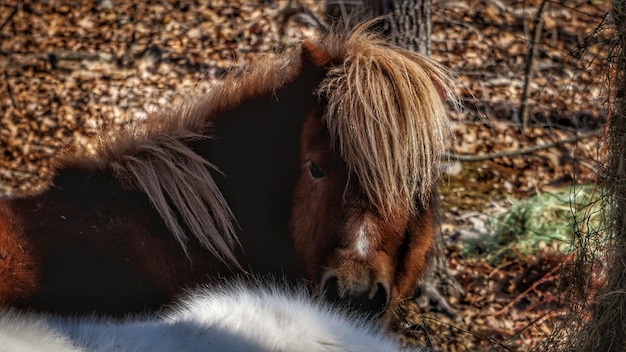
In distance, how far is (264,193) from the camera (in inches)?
144

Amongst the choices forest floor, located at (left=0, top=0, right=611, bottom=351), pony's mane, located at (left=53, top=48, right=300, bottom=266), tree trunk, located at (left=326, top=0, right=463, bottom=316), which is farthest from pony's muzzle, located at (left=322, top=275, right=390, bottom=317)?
forest floor, located at (left=0, top=0, right=611, bottom=351)

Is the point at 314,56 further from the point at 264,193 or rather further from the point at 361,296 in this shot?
the point at 361,296

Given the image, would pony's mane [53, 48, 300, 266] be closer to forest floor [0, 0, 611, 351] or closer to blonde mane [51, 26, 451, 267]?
blonde mane [51, 26, 451, 267]

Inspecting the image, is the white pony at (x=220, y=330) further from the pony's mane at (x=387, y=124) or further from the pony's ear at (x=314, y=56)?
the pony's ear at (x=314, y=56)

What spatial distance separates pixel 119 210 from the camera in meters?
3.40

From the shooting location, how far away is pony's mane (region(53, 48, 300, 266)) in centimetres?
346

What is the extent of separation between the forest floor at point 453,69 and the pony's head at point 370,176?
9.57 ft

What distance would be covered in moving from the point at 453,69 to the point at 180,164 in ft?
13.8

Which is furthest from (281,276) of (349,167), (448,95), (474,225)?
(474,225)

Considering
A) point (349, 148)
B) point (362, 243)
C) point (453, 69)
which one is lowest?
point (453, 69)

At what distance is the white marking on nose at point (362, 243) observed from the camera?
3.39 metres

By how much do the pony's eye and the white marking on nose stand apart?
0.94ft

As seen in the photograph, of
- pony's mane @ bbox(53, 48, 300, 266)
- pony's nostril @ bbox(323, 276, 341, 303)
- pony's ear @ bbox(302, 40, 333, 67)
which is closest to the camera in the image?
pony's nostril @ bbox(323, 276, 341, 303)

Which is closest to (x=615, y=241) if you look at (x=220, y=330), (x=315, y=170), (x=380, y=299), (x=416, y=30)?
(x=380, y=299)
